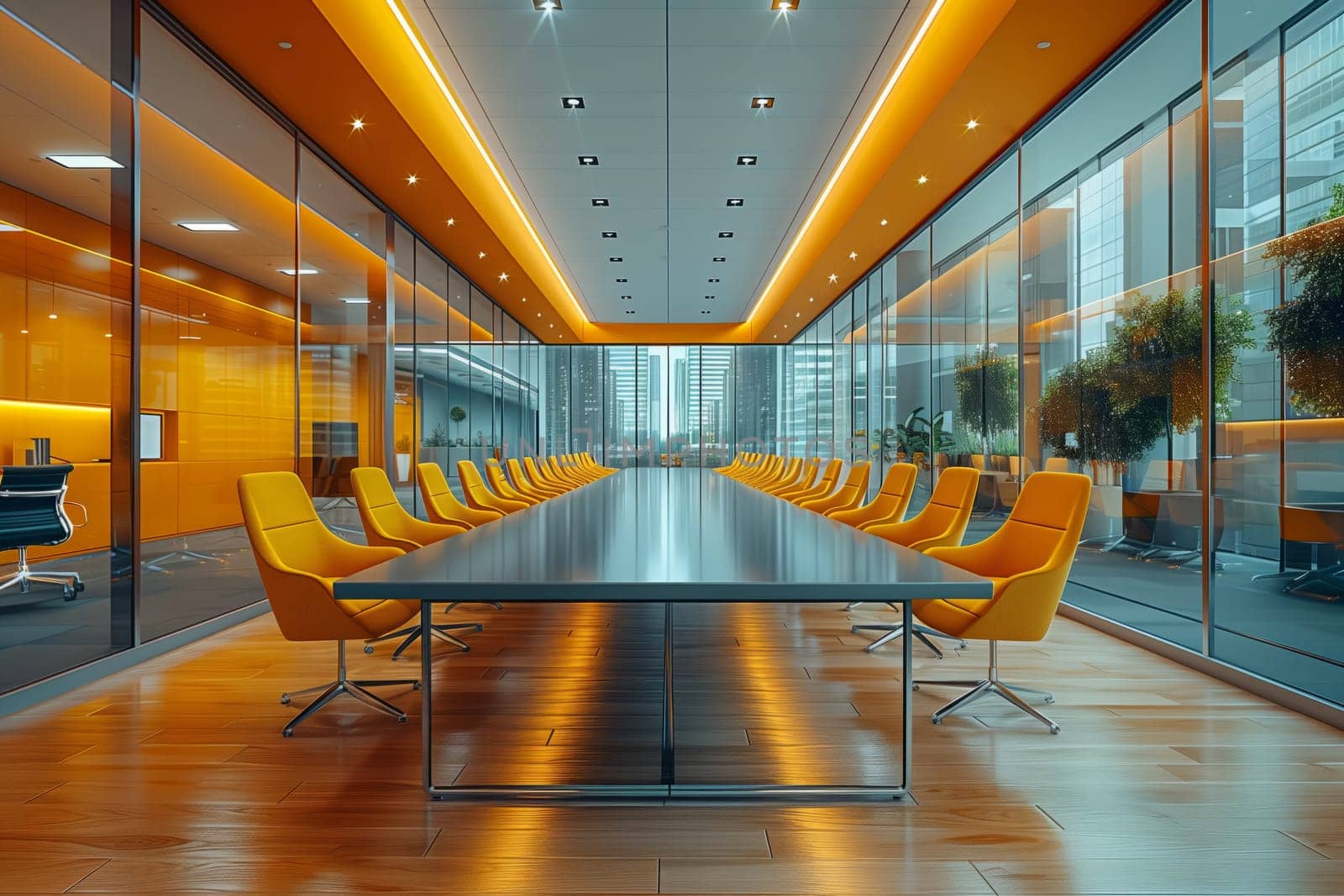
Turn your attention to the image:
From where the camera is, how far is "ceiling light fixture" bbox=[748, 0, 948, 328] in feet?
15.0

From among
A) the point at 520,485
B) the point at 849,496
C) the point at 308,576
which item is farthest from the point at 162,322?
the point at 849,496

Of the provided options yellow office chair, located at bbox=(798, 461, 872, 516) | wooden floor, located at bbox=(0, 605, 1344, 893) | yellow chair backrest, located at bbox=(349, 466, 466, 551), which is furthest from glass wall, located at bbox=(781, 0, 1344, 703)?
yellow chair backrest, located at bbox=(349, 466, 466, 551)

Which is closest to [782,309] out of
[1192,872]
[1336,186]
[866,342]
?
[866,342]

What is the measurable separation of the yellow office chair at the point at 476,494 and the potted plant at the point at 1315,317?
4.50 m

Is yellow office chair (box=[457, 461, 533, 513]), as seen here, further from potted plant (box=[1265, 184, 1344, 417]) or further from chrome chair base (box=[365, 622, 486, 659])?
potted plant (box=[1265, 184, 1344, 417])

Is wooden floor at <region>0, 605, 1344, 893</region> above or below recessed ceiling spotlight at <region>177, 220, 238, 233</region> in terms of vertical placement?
below

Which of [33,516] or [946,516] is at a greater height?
[946,516]

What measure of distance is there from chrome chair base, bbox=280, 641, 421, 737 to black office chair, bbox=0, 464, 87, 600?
2937 mm

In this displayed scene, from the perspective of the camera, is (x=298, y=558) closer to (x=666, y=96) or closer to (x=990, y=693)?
(x=990, y=693)

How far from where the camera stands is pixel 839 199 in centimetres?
751

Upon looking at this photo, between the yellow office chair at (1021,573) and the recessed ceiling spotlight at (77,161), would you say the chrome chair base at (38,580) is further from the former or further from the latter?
the yellow office chair at (1021,573)

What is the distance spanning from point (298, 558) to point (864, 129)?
17.8 ft

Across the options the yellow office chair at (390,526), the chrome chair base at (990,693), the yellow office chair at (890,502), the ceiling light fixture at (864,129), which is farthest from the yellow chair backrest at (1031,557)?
the ceiling light fixture at (864,129)

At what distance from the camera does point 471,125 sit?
237 inches
